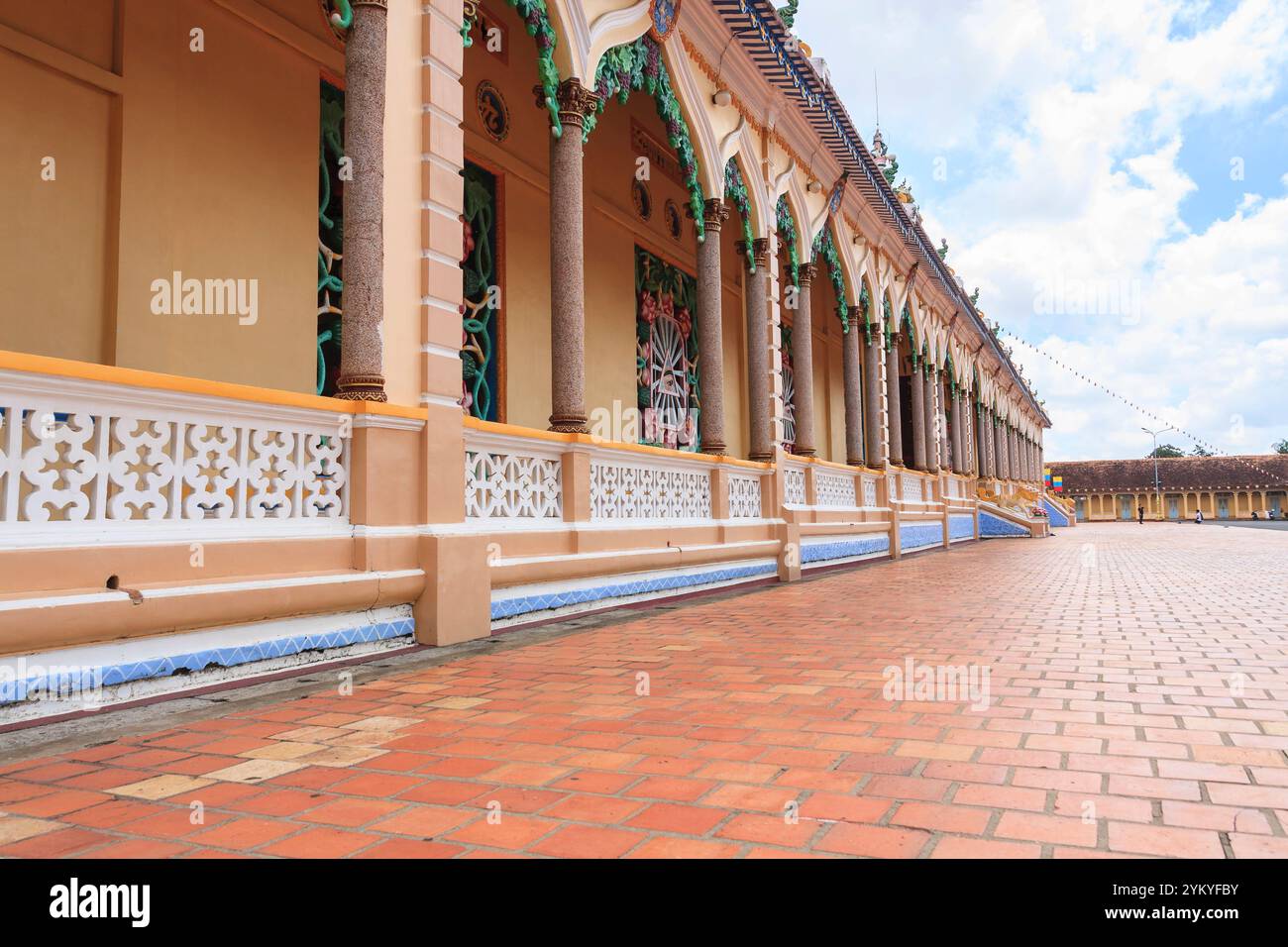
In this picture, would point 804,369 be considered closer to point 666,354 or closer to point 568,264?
point 666,354

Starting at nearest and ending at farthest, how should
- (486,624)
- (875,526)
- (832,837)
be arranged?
(832,837) < (486,624) < (875,526)

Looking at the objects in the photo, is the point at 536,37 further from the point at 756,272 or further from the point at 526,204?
the point at 756,272

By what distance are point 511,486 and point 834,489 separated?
8147 mm

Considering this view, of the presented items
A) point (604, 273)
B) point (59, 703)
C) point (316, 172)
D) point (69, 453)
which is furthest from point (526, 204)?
point (59, 703)

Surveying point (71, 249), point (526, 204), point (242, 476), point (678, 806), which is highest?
point (526, 204)

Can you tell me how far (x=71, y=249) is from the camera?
5.66 metres

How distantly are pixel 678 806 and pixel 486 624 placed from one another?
3461 millimetres

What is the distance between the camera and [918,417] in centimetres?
1983

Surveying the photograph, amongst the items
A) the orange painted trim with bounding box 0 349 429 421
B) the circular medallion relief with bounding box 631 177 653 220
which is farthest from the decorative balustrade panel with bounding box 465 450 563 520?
the circular medallion relief with bounding box 631 177 653 220

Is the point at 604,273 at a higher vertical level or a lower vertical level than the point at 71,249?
higher

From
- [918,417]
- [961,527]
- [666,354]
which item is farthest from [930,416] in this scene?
[666,354]

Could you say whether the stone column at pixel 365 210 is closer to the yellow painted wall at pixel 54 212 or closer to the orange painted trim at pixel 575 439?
the orange painted trim at pixel 575 439

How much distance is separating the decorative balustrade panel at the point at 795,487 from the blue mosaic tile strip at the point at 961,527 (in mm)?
9976
